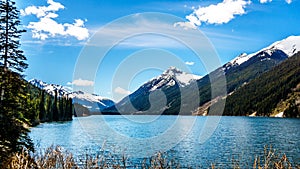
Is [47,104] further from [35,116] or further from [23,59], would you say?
[23,59]

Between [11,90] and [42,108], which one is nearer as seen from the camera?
[11,90]

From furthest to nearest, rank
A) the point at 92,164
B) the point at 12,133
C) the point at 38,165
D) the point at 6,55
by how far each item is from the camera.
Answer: the point at 6,55 → the point at 12,133 → the point at 38,165 → the point at 92,164

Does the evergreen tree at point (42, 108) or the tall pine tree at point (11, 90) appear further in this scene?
the evergreen tree at point (42, 108)

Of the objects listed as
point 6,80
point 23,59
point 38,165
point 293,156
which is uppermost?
point 23,59

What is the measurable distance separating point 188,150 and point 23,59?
36778mm

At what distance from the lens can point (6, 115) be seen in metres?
24.4

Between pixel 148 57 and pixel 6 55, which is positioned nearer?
pixel 6 55

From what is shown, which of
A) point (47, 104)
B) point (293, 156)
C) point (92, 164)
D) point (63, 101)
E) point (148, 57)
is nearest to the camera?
point (92, 164)

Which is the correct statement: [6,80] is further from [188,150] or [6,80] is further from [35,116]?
[35,116]

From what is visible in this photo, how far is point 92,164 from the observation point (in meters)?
14.1

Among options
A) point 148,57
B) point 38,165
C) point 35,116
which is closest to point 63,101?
point 35,116

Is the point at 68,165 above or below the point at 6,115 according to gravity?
below

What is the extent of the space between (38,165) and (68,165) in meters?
2.03

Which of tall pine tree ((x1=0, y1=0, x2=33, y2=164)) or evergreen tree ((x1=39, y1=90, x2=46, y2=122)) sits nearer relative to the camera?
tall pine tree ((x1=0, y1=0, x2=33, y2=164))
